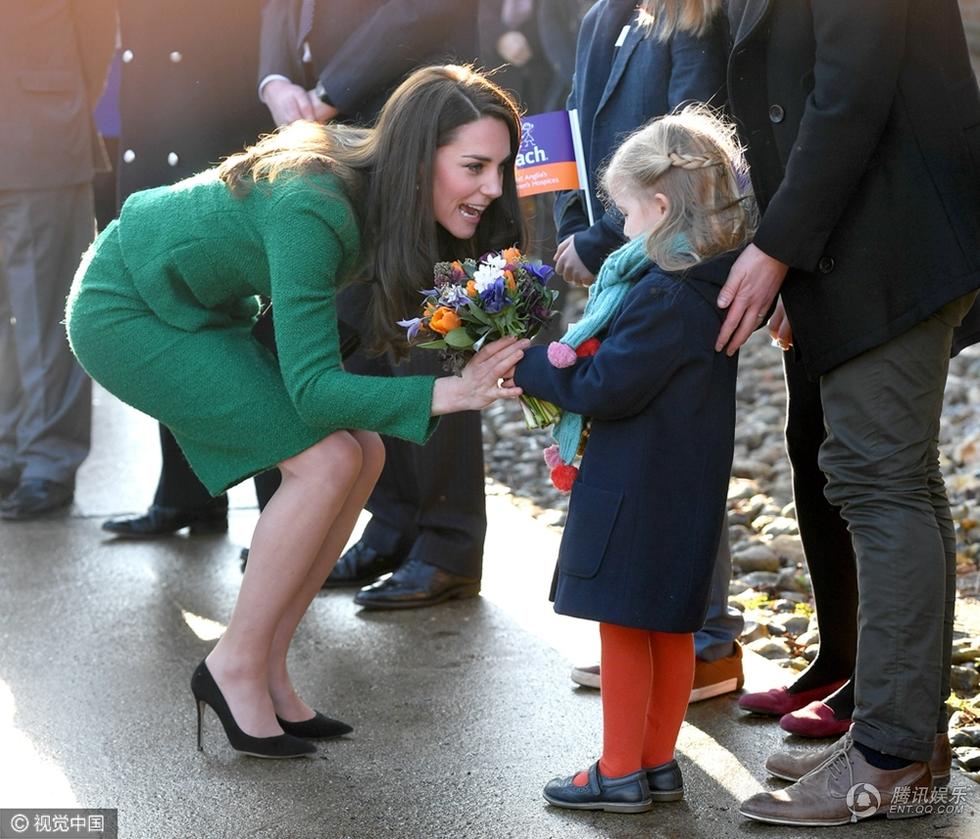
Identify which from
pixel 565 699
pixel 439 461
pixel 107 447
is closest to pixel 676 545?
pixel 565 699

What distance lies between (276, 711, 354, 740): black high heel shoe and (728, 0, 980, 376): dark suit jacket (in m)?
1.43

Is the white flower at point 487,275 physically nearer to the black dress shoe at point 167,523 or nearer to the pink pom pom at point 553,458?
the pink pom pom at point 553,458

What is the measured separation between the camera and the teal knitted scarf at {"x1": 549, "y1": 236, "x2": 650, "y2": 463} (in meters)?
3.02

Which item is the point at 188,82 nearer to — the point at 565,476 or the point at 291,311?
the point at 291,311

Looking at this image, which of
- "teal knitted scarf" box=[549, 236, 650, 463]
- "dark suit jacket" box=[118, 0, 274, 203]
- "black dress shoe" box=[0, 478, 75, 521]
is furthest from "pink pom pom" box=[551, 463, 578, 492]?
"black dress shoe" box=[0, 478, 75, 521]

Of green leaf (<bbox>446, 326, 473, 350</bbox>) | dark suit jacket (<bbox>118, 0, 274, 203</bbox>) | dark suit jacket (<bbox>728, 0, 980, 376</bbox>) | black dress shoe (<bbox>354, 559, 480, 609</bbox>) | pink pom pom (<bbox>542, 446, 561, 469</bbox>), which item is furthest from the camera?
dark suit jacket (<bbox>118, 0, 274, 203</bbox>)

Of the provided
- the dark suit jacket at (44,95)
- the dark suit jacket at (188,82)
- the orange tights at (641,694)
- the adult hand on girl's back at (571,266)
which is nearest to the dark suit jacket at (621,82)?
the adult hand on girl's back at (571,266)

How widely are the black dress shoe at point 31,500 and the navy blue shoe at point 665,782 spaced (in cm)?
306

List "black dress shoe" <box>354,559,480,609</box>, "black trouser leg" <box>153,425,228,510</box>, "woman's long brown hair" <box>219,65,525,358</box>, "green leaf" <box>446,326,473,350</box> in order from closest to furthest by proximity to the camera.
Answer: "green leaf" <box>446,326,473,350</box>
"woman's long brown hair" <box>219,65,525,358</box>
"black dress shoe" <box>354,559,480,609</box>
"black trouser leg" <box>153,425,228,510</box>

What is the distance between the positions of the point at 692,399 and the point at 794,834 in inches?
35.0

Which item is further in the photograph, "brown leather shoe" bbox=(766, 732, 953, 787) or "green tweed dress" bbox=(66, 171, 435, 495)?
"green tweed dress" bbox=(66, 171, 435, 495)

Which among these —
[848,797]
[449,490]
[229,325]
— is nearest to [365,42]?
[229,325]

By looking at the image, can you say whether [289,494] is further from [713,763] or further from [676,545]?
[713,763]

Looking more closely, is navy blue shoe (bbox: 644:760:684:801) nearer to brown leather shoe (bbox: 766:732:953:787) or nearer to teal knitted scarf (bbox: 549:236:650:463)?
brown leather shoe (bbox: 766:732:953:787)
